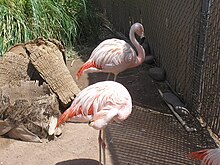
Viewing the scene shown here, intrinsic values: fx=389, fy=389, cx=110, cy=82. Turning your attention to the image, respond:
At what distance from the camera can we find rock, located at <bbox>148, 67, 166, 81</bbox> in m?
5.22

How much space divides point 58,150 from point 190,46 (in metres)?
1.88

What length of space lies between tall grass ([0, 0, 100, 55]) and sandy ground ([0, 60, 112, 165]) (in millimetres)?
1963

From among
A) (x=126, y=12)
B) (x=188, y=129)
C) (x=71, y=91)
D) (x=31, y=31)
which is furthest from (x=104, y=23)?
(x=188, y=129)

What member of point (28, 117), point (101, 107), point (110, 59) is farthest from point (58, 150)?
point (110, 59)

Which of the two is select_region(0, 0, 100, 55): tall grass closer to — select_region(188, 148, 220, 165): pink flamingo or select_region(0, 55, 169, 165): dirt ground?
select_region(0, 55, 169, 165): dirt ground

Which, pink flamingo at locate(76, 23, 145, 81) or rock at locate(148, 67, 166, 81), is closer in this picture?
pink flamingo at locate(76, 23, 145, 81)

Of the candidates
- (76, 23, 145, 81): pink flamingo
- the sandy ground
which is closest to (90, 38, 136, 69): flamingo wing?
(76, 23, 145, 81): pink flamingo

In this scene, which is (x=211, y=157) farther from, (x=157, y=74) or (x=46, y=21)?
(x=46, y=21)

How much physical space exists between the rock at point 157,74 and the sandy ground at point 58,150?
154 cm

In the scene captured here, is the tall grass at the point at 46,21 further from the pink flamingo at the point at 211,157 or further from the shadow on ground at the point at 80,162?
the pink flamingo at the point at 211,157

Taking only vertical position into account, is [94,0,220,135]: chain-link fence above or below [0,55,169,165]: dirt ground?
above

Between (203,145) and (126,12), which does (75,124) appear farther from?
(126,12)

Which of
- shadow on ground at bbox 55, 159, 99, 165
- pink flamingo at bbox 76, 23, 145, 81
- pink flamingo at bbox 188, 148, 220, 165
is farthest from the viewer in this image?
pink flamingo at bbox 76, 23, 145, 81

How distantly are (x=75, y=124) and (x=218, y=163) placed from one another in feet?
6.49
